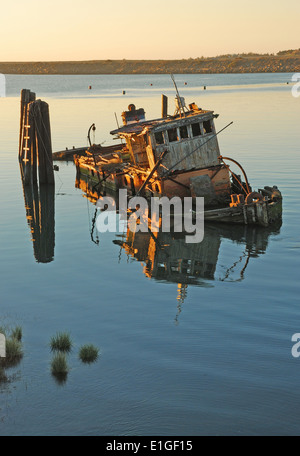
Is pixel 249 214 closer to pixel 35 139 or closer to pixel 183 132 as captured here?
pixel 183 132

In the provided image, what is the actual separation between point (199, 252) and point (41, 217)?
9.84 metres

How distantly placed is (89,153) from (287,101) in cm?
5693

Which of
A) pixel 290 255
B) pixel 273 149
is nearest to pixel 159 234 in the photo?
pixel 290 255

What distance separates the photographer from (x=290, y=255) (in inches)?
888

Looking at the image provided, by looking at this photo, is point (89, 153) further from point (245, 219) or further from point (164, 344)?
point (164, 344)

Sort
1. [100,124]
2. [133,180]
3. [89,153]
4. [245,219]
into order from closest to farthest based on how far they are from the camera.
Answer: [245,219]
[133,180]
[89,153]
[100,124]

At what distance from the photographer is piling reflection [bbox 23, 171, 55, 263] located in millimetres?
24453

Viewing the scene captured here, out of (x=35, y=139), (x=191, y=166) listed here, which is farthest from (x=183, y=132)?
(x=35, y=139)

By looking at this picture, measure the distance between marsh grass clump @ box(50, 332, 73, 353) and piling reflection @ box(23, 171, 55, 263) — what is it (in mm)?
8170

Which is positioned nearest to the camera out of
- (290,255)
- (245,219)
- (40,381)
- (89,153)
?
(40,381)

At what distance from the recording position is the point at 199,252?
23.8 metres

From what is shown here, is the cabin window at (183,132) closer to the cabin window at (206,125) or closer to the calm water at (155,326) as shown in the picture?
the cabin window at (206,125)

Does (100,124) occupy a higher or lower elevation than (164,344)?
higher
